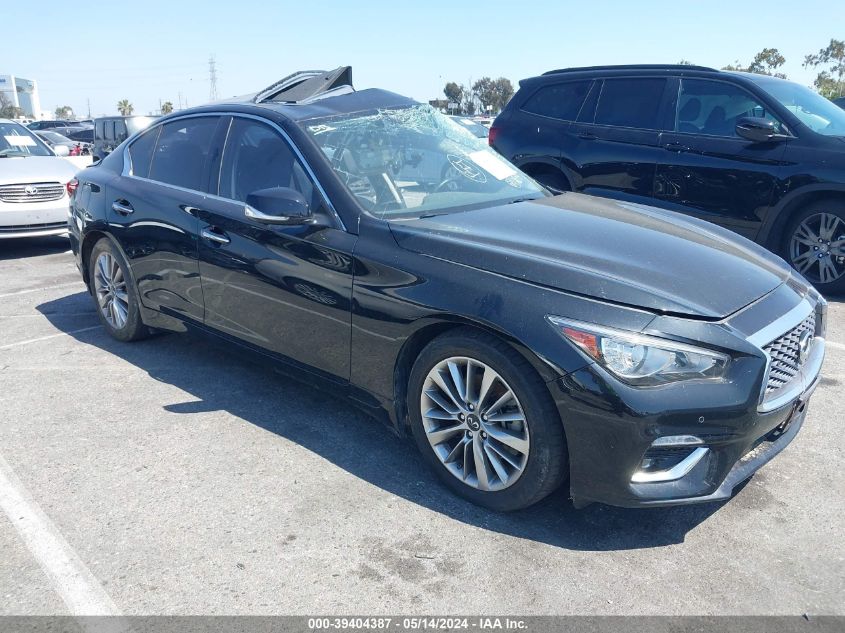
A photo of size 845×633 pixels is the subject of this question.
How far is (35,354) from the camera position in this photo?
16.8ft

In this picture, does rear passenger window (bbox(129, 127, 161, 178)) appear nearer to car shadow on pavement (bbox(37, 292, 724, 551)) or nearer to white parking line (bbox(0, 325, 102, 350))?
car shadow on pavement (bbox(37, 292, 724, 551))

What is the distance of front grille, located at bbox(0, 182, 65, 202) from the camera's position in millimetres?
8398

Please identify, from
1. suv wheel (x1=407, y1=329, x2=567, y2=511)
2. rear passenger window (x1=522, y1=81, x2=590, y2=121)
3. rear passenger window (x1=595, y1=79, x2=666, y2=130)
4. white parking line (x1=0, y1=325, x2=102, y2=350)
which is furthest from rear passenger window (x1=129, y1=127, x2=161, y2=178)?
rear passenger window (x1=595, y1=79, x2=666, y2=130)

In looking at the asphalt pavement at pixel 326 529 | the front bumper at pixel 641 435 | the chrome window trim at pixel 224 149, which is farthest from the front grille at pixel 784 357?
the chrome window trim at pixel 224 149

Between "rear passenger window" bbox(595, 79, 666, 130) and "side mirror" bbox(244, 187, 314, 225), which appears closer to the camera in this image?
"side mirror" bbox(244, 187, 314, 225)

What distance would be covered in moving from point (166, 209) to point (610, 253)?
2677mm

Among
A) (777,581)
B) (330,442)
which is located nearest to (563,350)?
(777,581)

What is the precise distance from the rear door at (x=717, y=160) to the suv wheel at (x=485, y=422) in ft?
14.2

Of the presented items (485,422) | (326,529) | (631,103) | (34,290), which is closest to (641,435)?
(485,422)

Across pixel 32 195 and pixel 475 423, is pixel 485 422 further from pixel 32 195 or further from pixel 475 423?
pixel 32 195

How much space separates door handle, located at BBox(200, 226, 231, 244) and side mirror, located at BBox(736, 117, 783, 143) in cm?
451

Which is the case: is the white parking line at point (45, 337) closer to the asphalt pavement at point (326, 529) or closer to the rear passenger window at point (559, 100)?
the asphalt pavement at point (326, 529)

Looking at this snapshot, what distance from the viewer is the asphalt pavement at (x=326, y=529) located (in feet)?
8.45

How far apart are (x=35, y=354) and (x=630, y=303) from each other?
165 inches
